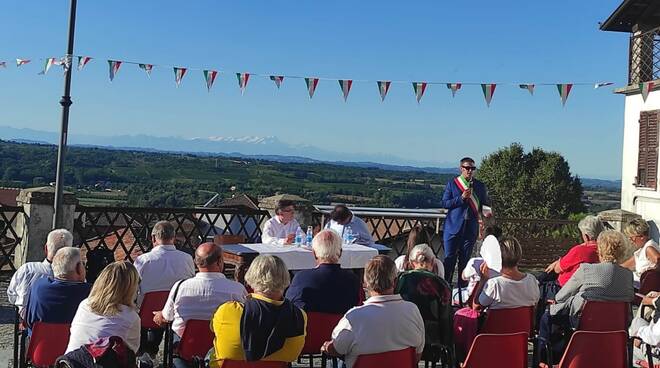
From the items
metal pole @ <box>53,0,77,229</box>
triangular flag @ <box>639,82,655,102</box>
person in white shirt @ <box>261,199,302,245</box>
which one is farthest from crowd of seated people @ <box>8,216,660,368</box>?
triangular flag @ <box>639,82,655,102</box>

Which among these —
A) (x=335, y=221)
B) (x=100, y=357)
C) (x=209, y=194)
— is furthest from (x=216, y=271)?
(x=209, y=194)

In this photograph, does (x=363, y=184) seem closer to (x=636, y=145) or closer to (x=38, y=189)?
(x=636, y=145)

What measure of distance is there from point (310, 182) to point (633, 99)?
3822 centimetres

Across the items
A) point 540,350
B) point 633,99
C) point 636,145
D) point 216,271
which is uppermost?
point 633,99

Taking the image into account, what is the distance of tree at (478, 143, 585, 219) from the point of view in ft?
99.1

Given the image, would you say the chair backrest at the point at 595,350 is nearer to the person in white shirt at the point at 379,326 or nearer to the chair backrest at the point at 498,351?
the chair backrest at the point at 498,351

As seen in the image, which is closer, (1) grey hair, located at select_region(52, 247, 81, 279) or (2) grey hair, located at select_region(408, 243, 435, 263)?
(1) grey hair, located at select_region(52, 247, 81, 279)

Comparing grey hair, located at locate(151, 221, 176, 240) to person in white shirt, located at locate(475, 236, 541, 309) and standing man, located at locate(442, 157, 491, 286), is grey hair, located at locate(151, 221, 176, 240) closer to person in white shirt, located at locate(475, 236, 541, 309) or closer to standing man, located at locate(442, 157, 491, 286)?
person in white shirt, located at locate(475, 236, 541, 309)

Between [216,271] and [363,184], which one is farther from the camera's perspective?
[363,184]

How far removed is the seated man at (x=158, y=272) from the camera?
13.8 feet

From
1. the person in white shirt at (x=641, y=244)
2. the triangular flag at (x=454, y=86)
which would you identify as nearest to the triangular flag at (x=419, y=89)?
the triangular flag at (x=454, y=86)

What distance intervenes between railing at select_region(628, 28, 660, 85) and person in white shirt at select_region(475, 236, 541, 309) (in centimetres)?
953

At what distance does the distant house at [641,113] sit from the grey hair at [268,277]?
33.3 feet

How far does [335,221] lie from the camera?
6.57m
